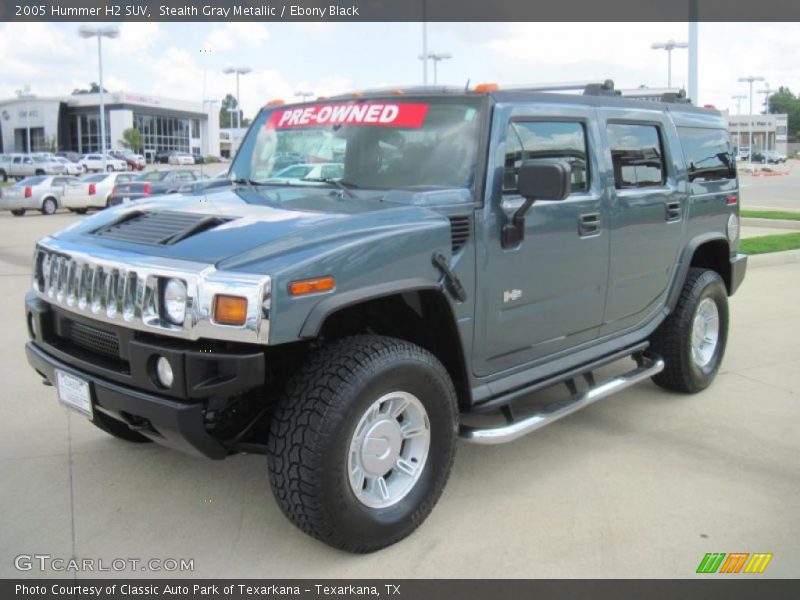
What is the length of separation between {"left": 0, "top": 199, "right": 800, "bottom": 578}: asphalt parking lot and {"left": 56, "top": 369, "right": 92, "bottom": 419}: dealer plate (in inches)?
24.3

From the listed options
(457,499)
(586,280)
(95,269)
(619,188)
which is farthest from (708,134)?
(95,269)

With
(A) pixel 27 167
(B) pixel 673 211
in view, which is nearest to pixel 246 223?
(B) pixel 673 211

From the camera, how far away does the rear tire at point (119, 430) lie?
12.4 feet

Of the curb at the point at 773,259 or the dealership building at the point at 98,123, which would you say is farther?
the dealership building at the point at 98,123

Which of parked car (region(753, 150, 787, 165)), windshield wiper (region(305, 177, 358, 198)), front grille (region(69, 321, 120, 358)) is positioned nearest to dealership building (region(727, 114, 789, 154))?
parked car (region(753, 150, 787, 165))

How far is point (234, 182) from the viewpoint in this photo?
175 inches

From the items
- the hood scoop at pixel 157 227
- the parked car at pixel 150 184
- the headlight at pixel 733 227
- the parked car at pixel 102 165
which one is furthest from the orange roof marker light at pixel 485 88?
the parked car at pixel 102 165

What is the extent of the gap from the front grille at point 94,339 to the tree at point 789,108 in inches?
5765

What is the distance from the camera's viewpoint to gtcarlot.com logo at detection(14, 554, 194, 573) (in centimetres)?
317

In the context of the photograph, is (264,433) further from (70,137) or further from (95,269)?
(70,137)

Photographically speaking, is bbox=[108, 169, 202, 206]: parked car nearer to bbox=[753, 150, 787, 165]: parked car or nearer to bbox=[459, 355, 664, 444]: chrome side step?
bbox=[459, 355, 664, 444]: chrome side step

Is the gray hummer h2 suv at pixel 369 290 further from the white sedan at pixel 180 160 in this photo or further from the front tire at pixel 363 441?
the white sedan at pixel 180 160

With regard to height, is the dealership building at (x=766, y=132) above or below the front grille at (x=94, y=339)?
above

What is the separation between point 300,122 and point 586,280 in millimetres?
1848
